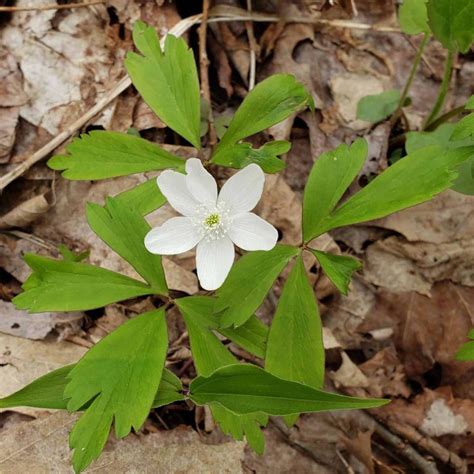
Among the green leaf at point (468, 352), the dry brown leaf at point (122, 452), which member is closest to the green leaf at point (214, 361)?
the dry brown leaf at point (122, 452)

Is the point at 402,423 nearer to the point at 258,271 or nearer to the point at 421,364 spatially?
the point at 421,364

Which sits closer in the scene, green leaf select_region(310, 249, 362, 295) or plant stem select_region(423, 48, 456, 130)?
green leaf select_region(310, 249, 362, 295)

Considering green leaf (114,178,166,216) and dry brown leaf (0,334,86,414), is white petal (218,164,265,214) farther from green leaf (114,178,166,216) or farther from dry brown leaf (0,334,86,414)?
dry brown leaf (0,334,86,414)

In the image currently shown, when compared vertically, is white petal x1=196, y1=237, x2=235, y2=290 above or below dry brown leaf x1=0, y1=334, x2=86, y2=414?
above


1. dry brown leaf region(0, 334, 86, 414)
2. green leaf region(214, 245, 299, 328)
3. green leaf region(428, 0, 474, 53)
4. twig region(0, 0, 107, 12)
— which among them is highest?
twig region(0, 0, 107, 12)

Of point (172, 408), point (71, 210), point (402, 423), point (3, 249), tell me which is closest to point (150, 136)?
point (71, 210)

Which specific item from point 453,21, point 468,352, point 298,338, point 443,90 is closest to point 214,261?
point 298,338

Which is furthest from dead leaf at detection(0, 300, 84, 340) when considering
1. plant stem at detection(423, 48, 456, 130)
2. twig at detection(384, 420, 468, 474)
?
plant stem at detection(423, 48, 456, 130)

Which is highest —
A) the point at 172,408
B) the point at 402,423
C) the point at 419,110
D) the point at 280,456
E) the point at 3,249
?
the point at 3,249
